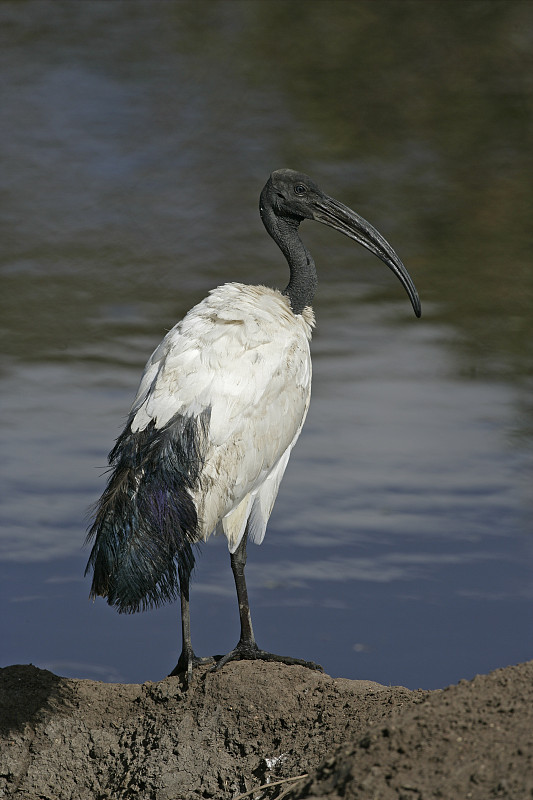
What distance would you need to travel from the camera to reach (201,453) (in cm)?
571

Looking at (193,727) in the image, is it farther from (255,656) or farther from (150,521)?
(150,521)

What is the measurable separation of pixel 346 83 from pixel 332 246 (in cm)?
348

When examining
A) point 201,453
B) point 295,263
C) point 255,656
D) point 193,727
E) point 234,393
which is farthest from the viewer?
point 295,263

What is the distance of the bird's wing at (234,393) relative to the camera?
18.9 feet

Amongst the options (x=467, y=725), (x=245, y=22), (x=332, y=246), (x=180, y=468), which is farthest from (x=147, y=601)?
(x=245, y=22)

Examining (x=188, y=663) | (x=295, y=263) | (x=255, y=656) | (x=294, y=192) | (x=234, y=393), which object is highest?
(x=294, y=192)

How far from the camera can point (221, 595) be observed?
7859mm

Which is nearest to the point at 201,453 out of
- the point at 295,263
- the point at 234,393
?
the point at 234,393

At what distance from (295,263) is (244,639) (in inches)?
85.8

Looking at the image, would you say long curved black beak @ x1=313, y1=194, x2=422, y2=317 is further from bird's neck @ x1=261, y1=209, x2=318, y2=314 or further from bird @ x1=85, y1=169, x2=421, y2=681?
bird @ x1=85, y1=169, x2=421, y2=681

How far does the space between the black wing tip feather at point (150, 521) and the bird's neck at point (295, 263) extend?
1.35m

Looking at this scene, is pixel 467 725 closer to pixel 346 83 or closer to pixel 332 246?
pixel 332 246

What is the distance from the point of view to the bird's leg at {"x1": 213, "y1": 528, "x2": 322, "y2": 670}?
5.98 m

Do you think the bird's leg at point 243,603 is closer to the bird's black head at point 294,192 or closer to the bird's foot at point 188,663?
the bird's foot at point 188,663
